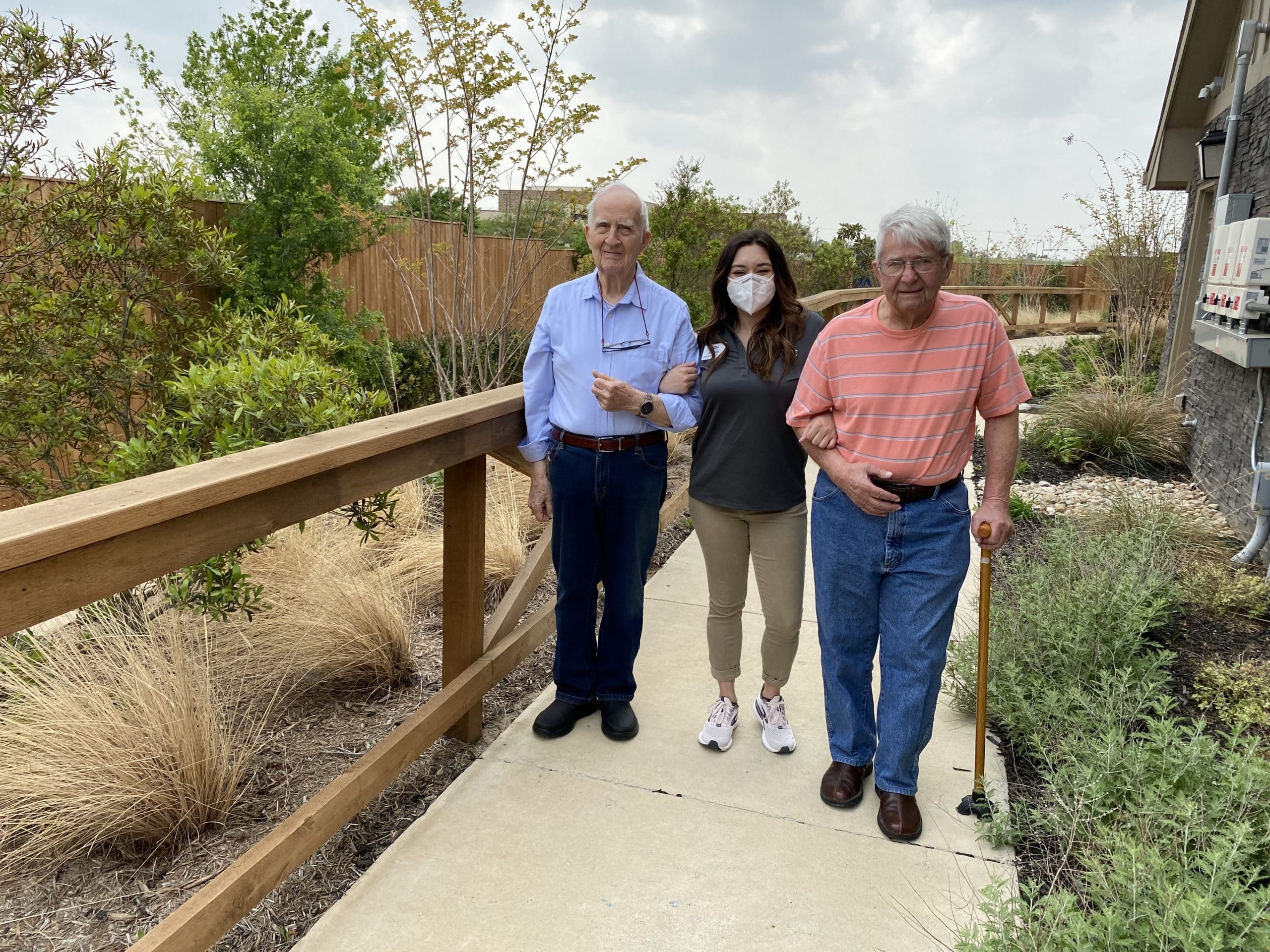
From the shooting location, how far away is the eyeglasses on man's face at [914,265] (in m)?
2.24

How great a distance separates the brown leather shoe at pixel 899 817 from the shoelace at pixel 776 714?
46 cm

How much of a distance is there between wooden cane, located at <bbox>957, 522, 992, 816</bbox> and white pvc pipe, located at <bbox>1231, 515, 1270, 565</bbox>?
2.82 m

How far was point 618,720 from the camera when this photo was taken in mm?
3053

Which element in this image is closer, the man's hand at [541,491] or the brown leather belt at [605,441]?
the brown leather belt at [605,441]

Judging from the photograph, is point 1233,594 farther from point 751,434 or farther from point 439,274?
point 439,274

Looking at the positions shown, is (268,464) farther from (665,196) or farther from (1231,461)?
(665,196)

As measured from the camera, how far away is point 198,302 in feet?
13.7

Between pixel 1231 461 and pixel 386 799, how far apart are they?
18.1 feet

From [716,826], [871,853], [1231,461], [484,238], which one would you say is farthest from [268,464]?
[484,238]

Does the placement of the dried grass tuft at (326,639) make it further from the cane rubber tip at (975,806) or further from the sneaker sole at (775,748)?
the cane rubber tip at (975,806)

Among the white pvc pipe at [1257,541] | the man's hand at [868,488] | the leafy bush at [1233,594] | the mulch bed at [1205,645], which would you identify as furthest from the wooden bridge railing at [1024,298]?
the man's hand at [868,488]

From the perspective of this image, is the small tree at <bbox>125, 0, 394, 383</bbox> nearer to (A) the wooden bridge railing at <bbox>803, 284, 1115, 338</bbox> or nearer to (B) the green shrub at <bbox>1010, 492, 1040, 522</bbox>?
(B) the green shrub at <bbox>1010, 492, 1040, 522</bbox>

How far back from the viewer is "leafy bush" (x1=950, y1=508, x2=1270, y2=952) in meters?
1.80

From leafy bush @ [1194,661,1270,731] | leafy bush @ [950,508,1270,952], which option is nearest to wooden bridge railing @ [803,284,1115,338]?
leafy bush @ [1194,661,1270,731]
